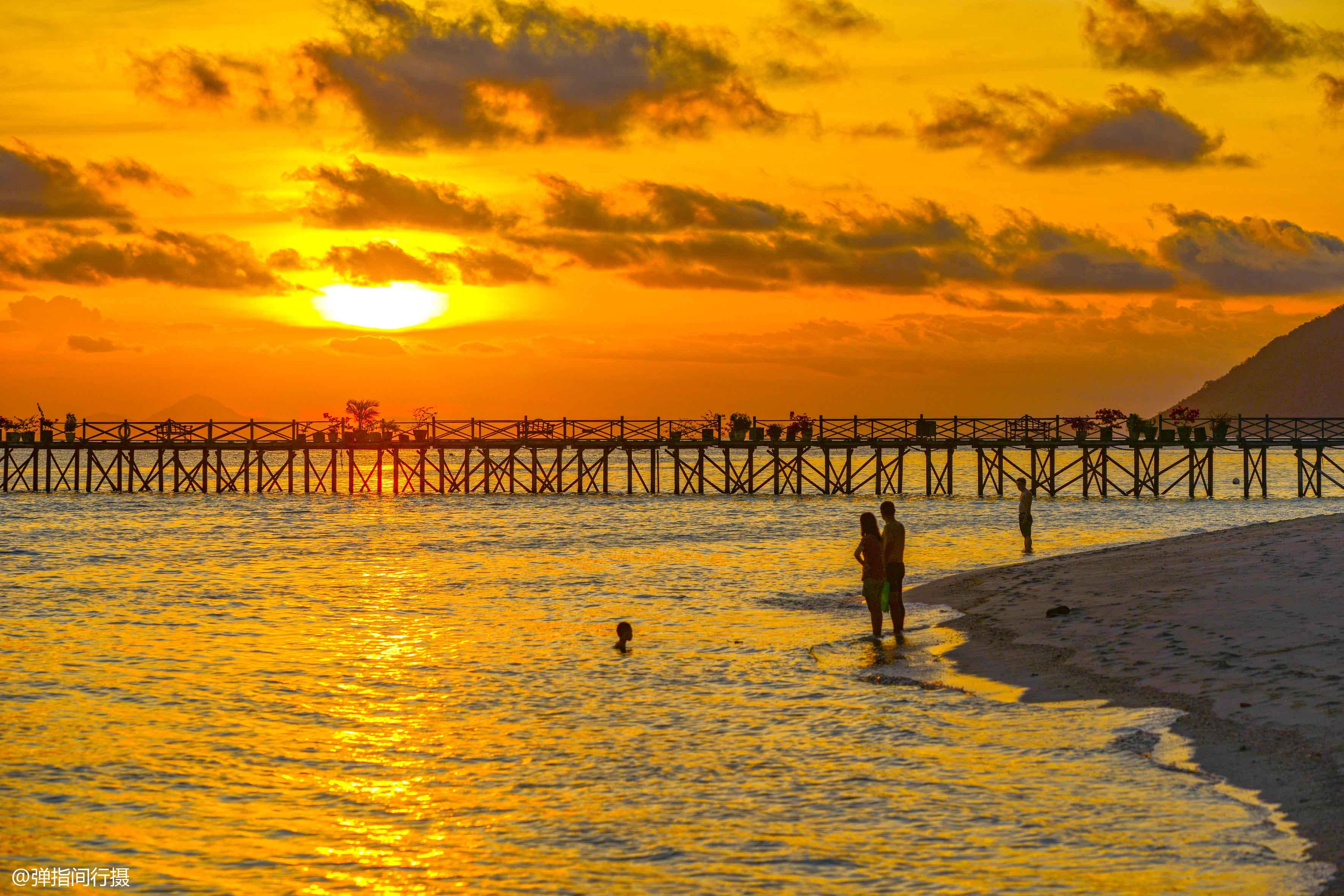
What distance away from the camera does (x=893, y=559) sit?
18078mm

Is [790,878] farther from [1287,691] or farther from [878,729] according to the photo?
[1287,691]

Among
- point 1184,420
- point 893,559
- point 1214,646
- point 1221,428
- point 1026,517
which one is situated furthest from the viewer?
point 1184,420

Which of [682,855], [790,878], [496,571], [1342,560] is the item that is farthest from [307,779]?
[496,571]

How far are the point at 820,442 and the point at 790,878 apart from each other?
53.4 metres

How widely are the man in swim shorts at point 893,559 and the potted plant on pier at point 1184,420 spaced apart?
153 ft

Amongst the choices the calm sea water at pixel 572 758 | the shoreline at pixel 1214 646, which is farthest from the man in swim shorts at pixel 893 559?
the shoreline at pixel 1214 646

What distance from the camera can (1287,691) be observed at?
496 inches

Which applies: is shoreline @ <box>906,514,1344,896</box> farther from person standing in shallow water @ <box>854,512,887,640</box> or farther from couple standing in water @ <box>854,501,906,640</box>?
person standing in shallow water @ <box>854,512,887,640</box>

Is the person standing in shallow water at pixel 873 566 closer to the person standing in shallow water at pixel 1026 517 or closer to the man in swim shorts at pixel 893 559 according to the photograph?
the man in swim shorts at pixel 893 559

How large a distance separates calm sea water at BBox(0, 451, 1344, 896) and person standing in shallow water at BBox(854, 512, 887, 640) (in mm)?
610

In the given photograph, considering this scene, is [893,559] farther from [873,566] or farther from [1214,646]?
[1214,646]

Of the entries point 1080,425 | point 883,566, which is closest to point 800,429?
point 1080,425

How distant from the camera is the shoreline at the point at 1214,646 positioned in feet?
35.4

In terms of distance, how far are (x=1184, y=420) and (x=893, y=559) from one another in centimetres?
5596
